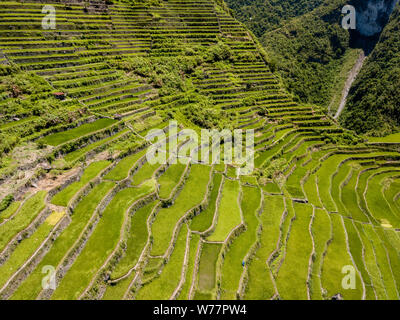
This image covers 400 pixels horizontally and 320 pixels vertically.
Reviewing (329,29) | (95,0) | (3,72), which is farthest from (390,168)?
(329,29)

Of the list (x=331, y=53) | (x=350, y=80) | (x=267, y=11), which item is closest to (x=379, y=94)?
(x=350, y=80)

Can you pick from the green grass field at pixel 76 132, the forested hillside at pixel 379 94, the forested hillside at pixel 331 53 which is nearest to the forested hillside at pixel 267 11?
the forested hillside at pixel 331 53

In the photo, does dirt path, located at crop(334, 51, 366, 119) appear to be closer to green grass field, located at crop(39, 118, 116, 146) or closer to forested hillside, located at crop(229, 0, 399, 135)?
forested hillside, located at crop(229, 0, 399, 135)

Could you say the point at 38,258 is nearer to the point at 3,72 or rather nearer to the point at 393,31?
the point at 3,72

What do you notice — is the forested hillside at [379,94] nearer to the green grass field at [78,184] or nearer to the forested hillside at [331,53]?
the forested hillside at [331,53]

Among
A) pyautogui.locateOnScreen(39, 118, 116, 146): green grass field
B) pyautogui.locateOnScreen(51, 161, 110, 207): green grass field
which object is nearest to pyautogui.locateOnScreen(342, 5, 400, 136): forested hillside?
pyautogui.locateOnScreen(39, 118, 116, 146): green grass field

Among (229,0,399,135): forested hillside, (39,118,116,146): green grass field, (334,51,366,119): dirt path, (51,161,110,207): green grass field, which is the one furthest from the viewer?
(334,51,366,119): dirt path
